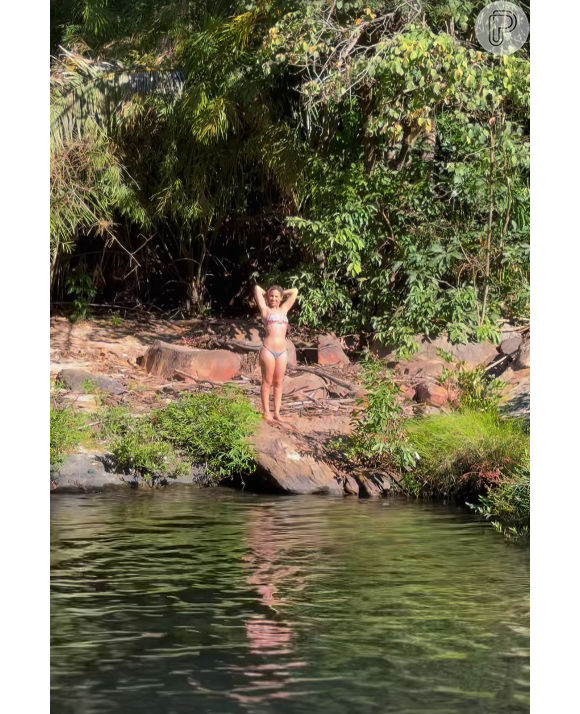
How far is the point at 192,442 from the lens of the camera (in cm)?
1324

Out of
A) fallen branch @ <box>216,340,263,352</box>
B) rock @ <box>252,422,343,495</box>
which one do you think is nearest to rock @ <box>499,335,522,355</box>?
fallen branch @ <box>216,340,263,352</box>

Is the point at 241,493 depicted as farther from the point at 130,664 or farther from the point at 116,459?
the point at 130,664

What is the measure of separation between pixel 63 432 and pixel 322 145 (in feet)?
23.9

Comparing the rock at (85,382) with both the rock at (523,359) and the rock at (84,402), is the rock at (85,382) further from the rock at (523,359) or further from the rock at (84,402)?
the rock at (523,359)

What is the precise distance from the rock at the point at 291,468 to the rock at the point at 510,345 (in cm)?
462

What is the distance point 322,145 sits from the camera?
18125 millimetres

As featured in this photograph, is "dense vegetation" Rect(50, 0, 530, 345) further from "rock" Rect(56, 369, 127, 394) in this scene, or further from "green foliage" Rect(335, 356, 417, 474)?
"green foliage" Rect(335, 356, 417, 474)

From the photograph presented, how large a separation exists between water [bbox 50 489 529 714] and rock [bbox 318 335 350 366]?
5.98 m

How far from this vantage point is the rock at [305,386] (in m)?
15.6

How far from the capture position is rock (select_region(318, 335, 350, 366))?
1738cm

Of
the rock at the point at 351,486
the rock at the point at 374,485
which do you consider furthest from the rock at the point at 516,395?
the rock at the point at 351,486

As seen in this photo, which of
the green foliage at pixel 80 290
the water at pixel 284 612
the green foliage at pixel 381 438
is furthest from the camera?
the green foliage at pixel 80 290

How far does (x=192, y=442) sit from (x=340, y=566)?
4643 mm
